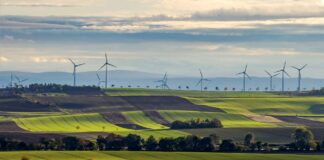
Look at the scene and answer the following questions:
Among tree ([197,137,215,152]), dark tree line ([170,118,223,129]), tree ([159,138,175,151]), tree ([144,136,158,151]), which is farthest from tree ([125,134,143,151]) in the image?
dark tree line ([170,118,223,129])

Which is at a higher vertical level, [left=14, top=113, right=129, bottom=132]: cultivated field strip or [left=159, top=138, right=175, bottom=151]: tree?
[left=14, top=113, right=129, bottom=132]: cultivated field strip

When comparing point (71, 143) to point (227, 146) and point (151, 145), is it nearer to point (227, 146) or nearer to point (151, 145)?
point (151, 145)

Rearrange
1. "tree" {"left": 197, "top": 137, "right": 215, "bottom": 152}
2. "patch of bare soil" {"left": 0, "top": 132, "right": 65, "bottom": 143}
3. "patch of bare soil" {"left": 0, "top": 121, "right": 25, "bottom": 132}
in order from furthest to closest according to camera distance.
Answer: "patch of bare soil" {"left": 0, "top": 121, "right": 25, "bottom": 132} < "patch of bare soil" {"left": 0, "top": 132, "right": 65, "bottom": 143} < "tree" {"left": 197, "top": 137, "right": 215, "bottom": 152}

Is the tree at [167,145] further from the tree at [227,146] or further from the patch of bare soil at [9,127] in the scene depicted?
the patch of bare soil at [9,127]

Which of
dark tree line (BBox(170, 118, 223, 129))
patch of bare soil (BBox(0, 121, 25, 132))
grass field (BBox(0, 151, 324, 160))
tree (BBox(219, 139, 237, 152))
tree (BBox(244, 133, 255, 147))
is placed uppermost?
dark tree line (BBox(170, 118, 223, 129))

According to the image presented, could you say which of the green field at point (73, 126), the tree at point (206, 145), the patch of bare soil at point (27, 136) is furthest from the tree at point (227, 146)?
the green field at point (73, 126)

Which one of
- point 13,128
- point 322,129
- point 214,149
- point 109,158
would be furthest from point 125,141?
point 322,129

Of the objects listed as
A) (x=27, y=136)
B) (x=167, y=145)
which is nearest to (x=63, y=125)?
(x=27, y=136)

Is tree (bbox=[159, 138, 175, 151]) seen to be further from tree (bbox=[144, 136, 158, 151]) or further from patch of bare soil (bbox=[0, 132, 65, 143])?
patch of bare soil (bbox=[0, 132, 65, 143])

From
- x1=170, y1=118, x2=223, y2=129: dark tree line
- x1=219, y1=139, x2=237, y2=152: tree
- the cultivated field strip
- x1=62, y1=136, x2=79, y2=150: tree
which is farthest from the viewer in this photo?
x1=170, y1=118, x2=223, y2=129: dark tree line
